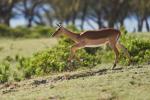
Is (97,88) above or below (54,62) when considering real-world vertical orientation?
below

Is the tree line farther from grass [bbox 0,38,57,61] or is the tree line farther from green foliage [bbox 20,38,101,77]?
green foliage [bbox 20,38,101,77]

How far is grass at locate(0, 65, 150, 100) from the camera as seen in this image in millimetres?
10953

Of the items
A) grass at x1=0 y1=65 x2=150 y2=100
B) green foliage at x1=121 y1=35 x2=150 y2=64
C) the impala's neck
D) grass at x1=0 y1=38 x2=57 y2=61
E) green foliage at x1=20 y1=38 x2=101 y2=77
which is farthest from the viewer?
grass at x1=0 y1=38 x2=57 y2=61

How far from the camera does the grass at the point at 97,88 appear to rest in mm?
10953

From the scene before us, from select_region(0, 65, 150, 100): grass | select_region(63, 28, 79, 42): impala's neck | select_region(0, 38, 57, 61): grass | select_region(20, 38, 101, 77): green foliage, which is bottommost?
select_region(0, 65, 150, 100): grass

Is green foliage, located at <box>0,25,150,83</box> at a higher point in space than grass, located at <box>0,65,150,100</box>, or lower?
higher

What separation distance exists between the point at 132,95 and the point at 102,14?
53.0m

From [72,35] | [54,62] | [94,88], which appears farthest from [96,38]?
[54,62]

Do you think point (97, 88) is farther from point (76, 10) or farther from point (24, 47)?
point (76, 10)

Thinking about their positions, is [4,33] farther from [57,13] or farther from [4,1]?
[57,13]

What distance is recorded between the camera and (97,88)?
1157 cm

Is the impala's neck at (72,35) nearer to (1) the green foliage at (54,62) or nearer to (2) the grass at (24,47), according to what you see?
(1) the green foliage at (54,62)

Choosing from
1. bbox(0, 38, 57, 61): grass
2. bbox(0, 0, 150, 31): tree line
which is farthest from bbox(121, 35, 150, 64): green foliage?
bbox(0, 0, 150, 31): tree line

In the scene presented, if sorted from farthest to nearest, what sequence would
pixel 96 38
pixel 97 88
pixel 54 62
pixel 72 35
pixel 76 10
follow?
pixel 76 10 < pixel 54 62 < pixel 72 35 < pixel 96 38 < pixel 97 88
